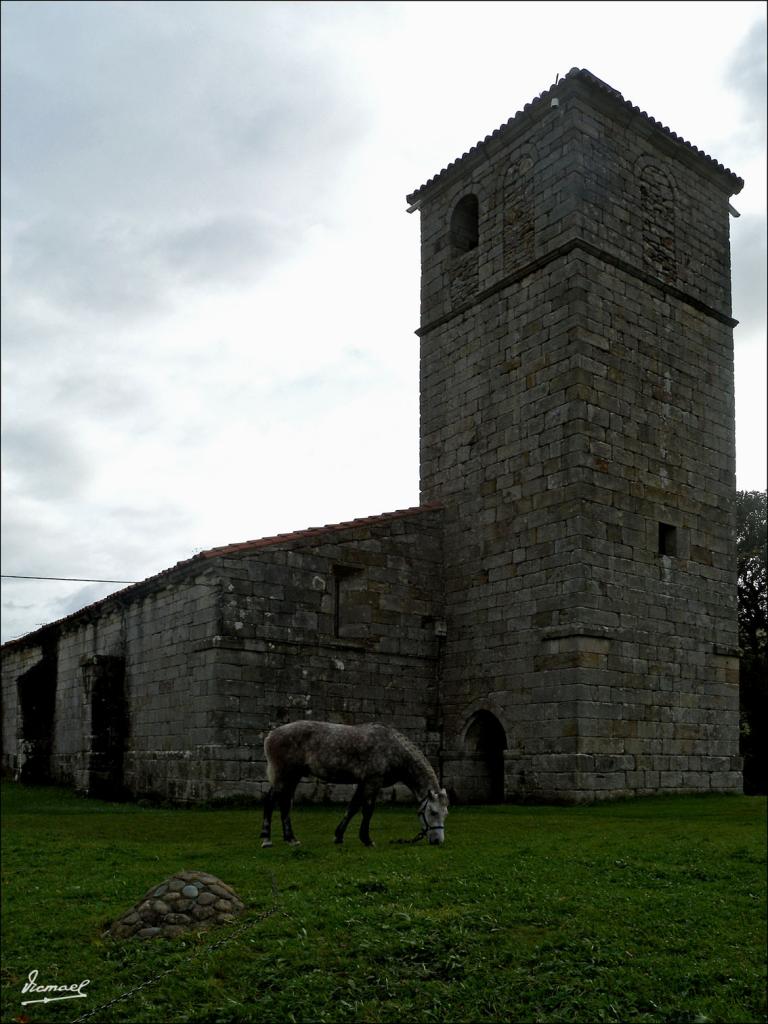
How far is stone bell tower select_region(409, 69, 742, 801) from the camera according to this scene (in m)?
17.8

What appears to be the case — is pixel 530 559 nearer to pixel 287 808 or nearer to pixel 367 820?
pixel 367 820

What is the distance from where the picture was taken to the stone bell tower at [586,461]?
1783 cm

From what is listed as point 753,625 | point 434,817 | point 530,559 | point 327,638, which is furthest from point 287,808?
point 753,625

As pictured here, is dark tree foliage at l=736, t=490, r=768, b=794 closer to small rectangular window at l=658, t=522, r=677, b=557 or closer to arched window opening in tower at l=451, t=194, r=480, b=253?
small rectangular window at l=658, t=522, r=677, b=557

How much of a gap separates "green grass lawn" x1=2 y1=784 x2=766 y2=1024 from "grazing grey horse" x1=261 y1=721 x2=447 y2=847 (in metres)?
0.42

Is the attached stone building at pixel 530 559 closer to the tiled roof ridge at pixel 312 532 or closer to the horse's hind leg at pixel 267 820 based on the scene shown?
the tiled roof ridge at pixel 312 532

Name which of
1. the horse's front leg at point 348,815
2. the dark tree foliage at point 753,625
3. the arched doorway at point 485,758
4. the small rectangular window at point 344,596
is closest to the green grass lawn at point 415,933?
the horse's front leg at point 348,815

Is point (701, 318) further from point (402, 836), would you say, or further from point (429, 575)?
point (402, 836)

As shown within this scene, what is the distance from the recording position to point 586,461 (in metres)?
18.1

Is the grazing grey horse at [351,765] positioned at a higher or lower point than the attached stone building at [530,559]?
lower

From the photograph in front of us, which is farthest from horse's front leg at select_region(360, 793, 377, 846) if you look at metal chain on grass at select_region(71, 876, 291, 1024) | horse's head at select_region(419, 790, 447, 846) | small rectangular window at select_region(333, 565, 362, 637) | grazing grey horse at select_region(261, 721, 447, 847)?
small rectangular window at select_region(333, 565, 362, 637)

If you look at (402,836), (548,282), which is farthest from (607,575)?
(402,836)

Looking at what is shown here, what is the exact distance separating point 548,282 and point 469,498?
4576mm

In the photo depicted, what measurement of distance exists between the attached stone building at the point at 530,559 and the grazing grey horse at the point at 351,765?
571 cm
